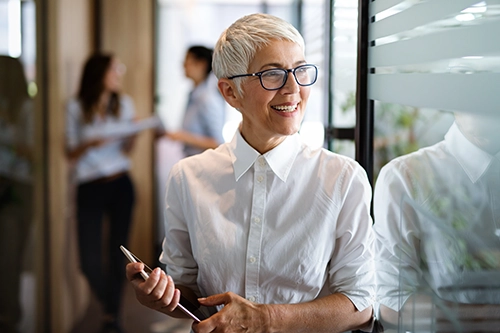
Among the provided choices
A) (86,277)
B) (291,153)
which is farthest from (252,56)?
(86,277)

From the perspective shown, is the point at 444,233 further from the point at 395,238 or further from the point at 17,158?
the point at 17,158

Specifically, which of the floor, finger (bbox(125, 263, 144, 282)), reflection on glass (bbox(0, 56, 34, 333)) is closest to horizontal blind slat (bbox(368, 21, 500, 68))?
finger (bbox(125, 263, 144, 282))

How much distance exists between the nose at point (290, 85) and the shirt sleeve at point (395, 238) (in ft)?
0.84

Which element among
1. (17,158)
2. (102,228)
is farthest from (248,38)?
(102,228)

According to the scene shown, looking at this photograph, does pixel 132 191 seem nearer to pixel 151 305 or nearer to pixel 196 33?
pixel 196 33

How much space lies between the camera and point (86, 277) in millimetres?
4066

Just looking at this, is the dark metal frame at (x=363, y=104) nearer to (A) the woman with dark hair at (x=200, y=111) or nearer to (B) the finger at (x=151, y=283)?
(B) the finger at (x=151, y=283)

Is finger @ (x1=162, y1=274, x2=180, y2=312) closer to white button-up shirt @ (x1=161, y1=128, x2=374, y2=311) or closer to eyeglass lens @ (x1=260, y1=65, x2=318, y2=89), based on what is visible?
white button-up shirt @ (x1=161, y1=128, x2=374, y2=311)

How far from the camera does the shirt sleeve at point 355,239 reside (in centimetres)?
132

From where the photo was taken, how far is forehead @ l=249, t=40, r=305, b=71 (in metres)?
1.30

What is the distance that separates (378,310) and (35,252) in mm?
2756

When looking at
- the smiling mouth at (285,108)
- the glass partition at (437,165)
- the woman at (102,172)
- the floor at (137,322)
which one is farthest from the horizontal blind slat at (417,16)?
the floor at (137,322)

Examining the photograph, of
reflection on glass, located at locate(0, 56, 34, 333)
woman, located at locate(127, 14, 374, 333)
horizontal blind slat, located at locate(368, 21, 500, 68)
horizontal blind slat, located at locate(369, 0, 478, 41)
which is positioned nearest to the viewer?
horizontal blind slat, located at locate(368, 21, 500, 68)

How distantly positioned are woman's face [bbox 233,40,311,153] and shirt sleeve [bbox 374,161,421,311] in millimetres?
233
